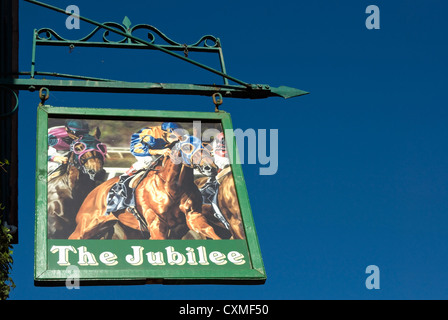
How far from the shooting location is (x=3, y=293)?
809 cm

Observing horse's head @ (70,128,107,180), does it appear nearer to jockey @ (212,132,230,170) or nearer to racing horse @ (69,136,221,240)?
racing horse @ (69,136,221,240)

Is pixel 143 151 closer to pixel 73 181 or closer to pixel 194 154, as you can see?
pixel 194 154

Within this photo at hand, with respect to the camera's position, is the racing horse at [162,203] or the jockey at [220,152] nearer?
the racing horse at [162,203]

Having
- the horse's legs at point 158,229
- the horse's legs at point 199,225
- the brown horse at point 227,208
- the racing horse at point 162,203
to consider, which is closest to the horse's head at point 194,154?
the racing horse at point 162,203

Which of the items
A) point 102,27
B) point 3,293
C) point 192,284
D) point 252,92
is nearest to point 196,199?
point 192,284

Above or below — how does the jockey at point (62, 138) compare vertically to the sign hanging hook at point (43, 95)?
below

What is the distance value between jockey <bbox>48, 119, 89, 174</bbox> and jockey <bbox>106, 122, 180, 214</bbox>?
450 mm

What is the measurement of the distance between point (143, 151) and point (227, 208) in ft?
3.00

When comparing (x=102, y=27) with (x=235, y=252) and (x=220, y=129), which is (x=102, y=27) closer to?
(x=220, y=129)

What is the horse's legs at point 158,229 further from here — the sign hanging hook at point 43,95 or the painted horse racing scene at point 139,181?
the sign hanging hook at point 43,95

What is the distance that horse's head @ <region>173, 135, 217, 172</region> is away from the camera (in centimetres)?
691

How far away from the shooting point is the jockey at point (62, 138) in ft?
21.6

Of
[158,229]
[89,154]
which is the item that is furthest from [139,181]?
[158,229]

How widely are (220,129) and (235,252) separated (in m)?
1.36
